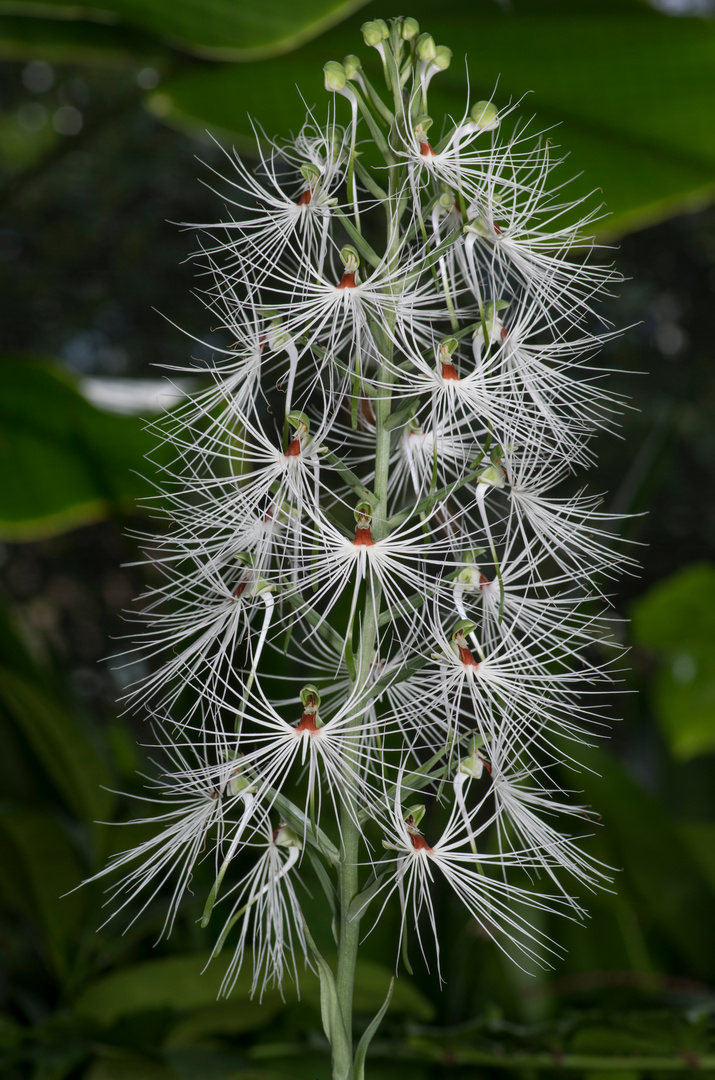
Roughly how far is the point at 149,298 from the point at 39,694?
1.86m

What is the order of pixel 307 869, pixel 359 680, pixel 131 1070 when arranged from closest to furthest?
pixel 359 680 < pixel 131 1070 < pixel 307 869

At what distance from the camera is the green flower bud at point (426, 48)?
39 cm

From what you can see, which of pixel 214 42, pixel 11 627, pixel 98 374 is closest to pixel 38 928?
pixel 11 627

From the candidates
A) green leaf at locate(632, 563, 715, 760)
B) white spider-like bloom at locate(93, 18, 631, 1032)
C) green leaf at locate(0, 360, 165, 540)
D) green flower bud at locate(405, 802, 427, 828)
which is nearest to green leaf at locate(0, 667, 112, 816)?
green leaf at locate(0, 360, 165, 540)

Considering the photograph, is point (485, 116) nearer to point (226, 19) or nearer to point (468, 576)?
point (468, 576)

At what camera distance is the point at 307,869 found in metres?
0.85

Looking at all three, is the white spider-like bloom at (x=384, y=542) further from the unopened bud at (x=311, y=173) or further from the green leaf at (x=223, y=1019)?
the green leaf at (x=223, y=1019)

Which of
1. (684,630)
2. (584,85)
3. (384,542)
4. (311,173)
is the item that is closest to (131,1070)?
(384,542)

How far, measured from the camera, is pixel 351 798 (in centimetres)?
37

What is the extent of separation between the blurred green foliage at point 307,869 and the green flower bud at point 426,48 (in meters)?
0.55

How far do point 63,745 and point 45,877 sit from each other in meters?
0.14

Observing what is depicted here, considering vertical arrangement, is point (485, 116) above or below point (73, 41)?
below

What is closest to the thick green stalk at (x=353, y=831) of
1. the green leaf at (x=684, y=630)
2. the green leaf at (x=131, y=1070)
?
the green leaf at (x=131, y=1070)

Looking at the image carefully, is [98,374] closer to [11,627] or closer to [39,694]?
[11,627]
